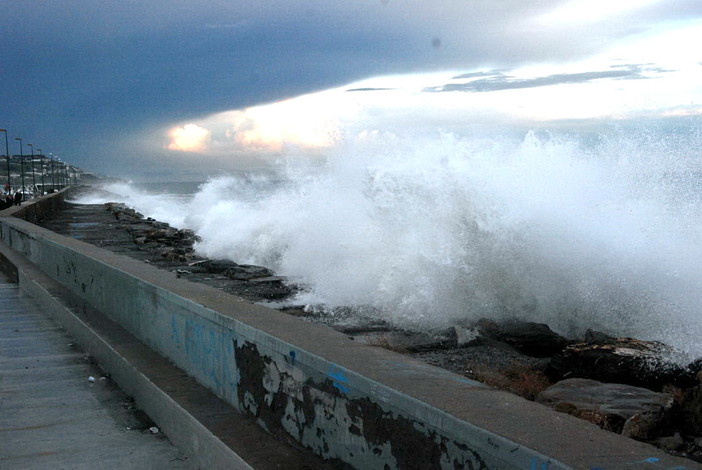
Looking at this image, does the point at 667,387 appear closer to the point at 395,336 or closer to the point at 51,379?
the point at 395,336

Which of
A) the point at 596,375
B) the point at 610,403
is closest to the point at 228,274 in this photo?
the point at 596,375

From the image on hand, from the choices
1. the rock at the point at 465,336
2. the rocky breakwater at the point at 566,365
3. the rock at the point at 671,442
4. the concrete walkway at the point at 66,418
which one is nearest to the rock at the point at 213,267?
the rocky breakwater at the point at 566,365

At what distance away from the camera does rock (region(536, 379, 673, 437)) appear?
4.60 metres

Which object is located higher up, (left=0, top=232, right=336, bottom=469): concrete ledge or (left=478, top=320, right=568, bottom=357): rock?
(left=0, top=232, right=336, bottom=469): concrete ledge

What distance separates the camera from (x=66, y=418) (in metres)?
4.99

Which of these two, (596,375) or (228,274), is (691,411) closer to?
(596,375)

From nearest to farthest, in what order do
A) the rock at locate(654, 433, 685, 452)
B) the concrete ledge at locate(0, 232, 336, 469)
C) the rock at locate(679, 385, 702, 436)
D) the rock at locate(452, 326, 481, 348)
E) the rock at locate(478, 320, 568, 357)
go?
the concrete ledge at locate(0, 232, 336, 469)
the rock at locate(654, 433, 685, 452)
the rock at locate(679, 385, 702, 436)
the rock at locate(452, 326, 481, 348)
the rock at locate(478, 320, 568, 357)

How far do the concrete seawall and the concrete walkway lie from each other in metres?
0.51

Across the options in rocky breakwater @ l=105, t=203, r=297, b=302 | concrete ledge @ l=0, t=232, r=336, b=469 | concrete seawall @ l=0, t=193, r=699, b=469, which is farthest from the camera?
rocky breakwater @ l=105, t=203, r=297, b=302

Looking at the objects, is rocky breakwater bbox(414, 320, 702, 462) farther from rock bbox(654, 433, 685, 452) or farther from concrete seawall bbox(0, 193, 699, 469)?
concrete seawall bbox(0, 193, 699, 469)

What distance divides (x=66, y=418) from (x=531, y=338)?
19.0ft

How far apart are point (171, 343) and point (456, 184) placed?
855cm

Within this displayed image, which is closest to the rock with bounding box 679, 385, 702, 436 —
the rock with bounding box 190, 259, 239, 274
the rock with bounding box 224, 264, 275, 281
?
the rock with bounding box 224, 264, 275, 281

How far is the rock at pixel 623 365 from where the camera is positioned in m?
7.00
